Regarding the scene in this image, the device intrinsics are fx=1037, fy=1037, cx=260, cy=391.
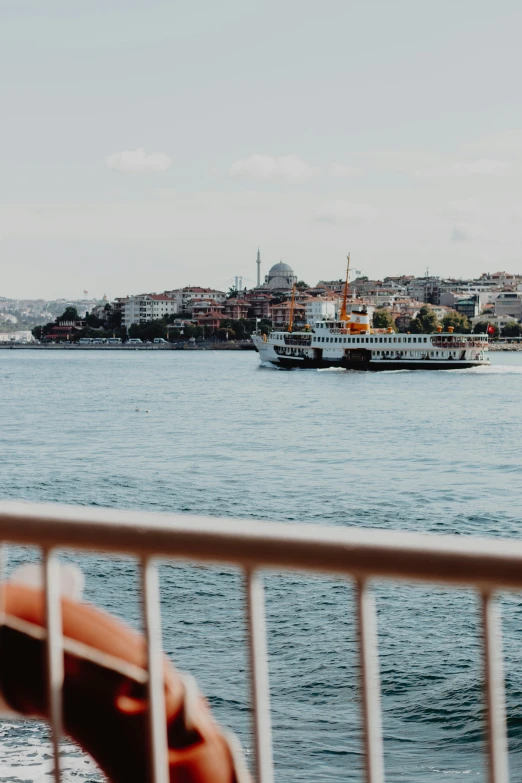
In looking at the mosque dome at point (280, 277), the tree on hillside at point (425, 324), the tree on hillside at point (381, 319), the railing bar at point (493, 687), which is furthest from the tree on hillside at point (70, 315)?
the railing bar at point (493, 687)

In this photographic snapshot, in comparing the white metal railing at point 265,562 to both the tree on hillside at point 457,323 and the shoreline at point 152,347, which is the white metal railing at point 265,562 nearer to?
the tree on hillside at point 457,323

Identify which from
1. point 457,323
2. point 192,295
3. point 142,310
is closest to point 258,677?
point 457,323

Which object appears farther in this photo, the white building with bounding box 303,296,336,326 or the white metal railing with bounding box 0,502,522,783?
the white building with bounding box 303,296,336,326

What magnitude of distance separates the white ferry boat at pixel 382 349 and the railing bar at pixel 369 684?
175ft

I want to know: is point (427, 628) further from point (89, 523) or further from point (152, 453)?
point (152, 453)

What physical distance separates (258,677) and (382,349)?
179ft

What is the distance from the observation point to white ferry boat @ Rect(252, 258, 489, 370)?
2148 inches

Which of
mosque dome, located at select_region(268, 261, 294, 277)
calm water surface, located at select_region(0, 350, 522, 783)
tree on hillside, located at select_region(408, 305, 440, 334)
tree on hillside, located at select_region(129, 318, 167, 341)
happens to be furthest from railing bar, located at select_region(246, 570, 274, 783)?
mosque dome, located at select_region(268, 261, 294, 277)

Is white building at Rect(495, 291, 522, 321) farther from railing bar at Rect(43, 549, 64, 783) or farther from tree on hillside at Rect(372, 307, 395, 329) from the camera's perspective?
railing bar at Rect(43, 549, 64, 783)

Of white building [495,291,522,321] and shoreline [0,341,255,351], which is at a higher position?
white building [495,291,522,321]

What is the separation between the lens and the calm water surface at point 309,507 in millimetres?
7875

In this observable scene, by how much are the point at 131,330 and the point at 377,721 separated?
119 metres

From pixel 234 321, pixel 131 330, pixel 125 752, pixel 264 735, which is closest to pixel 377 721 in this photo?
pixel 264 735

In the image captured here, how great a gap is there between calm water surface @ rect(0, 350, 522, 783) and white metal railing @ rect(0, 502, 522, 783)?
3307 mm
